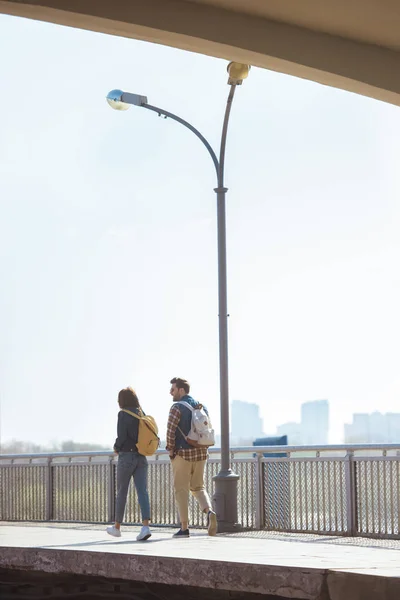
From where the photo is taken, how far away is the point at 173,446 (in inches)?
572

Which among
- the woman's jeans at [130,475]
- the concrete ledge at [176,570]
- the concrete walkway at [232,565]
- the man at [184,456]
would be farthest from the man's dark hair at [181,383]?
the concrete ledge at [176,570]

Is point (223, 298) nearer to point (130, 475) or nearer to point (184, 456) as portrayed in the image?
point (184, 456)

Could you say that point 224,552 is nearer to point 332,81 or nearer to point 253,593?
point 253,593

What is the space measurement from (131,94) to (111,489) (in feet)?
21.8

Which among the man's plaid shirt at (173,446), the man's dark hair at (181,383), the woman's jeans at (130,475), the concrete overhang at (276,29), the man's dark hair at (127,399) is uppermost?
the concrete overhang at (276,29)

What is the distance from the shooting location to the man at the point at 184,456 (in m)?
14.4

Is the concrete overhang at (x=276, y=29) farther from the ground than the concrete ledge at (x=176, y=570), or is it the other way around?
the concrete overhang at (x=276, y=29)

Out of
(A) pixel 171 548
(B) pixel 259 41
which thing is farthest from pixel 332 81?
(A) pixel 171 548

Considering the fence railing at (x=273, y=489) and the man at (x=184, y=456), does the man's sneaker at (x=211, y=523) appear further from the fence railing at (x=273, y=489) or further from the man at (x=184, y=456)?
the fence railing at (x=273, y=489)

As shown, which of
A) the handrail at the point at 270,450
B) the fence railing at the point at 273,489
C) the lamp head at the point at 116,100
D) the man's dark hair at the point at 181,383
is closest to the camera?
the man's dark hair at the point at 181,383

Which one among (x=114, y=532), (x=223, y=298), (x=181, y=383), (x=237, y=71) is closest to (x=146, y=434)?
(x=181, y=383)

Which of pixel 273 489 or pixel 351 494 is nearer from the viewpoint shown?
pixel 351 494

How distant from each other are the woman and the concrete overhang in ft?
26.2

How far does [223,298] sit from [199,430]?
4111mm
